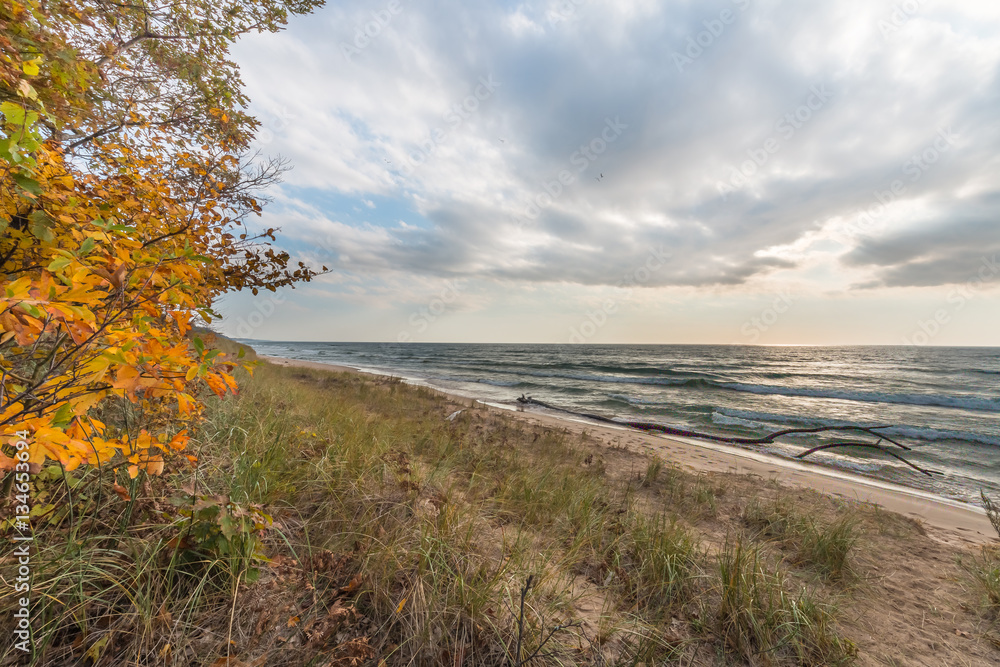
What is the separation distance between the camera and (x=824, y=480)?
872 cm

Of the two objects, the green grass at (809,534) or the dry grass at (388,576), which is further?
the green grass at (809,534)

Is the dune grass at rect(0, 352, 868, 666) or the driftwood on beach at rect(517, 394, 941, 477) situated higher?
the dune grass at rect(0, 352, 868, 666)

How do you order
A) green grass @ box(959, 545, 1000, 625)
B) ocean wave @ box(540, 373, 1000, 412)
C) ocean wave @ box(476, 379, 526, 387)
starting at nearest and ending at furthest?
green grass @ box(959, 545, 1000, 625) < ocean wave @ box(540, 373, 1000, 412) < ocean wave @ box(476, 379, 526, 387)

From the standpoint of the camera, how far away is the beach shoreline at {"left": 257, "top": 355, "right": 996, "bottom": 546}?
6.34 m

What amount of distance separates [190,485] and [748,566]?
4.55m

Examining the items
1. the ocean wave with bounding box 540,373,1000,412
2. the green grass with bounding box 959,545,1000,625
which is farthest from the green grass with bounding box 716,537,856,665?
the ocean wave with bounding box 540,373,1000,412

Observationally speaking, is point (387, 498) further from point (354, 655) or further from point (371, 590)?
point (354, 655)

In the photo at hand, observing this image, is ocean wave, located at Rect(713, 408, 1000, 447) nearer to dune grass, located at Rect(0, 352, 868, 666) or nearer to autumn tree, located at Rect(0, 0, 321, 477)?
dune grass, located at Rect(0, 352, 868, 666)

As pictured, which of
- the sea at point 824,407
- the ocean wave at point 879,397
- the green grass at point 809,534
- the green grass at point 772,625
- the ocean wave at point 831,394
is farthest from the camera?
the ocean wave at point 831,394

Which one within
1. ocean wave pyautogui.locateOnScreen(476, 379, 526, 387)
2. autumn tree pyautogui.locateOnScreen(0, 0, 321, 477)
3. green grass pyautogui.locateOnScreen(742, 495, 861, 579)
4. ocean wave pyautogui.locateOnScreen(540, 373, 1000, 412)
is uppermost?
autumn tree pyautogui.locateOnScreen(0, 0, 321, 477)

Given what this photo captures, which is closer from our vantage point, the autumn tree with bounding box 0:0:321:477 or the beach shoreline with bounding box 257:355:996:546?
the autumn tree with bounding box 0:0:321:477

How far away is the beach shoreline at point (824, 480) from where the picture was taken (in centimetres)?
634

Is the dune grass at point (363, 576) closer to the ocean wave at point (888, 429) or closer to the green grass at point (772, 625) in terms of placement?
the green grass at point (772, 625)

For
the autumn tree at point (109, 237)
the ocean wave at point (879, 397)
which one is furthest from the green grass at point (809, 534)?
the ocean wave at point (879, 397)
